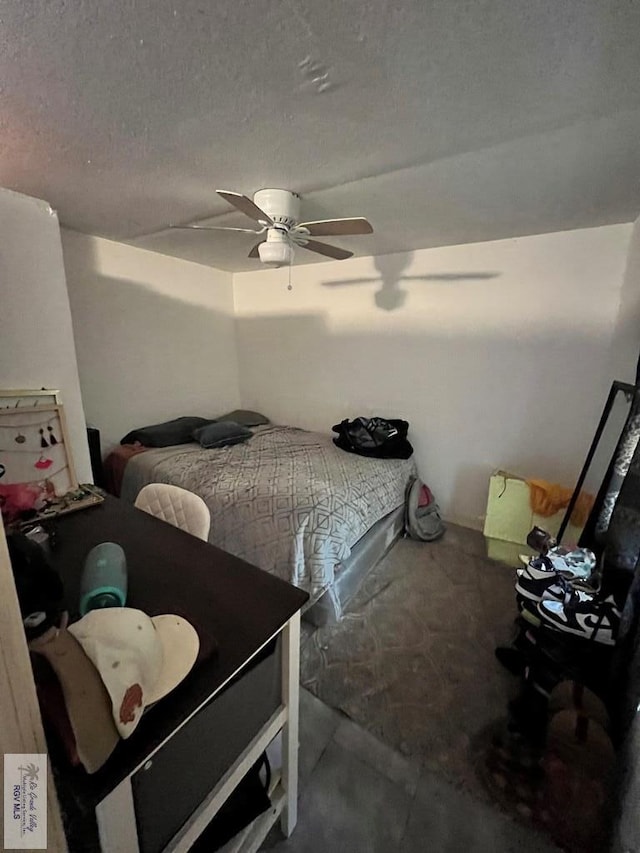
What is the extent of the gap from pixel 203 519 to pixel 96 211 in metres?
2.03

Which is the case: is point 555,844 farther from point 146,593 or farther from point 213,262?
point 213,262

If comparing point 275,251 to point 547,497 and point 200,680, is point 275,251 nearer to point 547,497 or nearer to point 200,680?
point 200,680

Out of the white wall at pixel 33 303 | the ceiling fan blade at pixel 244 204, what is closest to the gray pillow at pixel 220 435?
the white wall at pixel 33 303

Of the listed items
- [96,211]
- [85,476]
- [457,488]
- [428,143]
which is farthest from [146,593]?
[457,488]

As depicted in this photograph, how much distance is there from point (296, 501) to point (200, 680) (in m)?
1.25

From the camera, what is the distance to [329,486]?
2.11 m

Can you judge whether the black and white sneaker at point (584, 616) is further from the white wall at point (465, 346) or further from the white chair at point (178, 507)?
the white wall at point (465, 346)

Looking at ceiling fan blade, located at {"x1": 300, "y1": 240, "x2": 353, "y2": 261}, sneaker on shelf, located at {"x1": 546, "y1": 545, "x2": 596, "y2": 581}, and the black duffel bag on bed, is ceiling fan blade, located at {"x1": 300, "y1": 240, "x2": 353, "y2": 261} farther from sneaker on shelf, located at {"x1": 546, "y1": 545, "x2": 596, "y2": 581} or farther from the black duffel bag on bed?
sneaker on shelf, located at {"x1": 546, "y1": 545, "x2": 596, "y2": 581}

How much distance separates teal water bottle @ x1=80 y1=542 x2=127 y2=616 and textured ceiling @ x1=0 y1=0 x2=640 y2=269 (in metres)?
1.26

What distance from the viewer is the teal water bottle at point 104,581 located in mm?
809

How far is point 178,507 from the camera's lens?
1402 millimetres

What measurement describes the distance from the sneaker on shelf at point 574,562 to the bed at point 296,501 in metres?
0.96

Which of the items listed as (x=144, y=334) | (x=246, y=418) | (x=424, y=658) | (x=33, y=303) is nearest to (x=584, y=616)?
(x=424, y=658)

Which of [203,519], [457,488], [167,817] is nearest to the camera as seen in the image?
[167,817]
